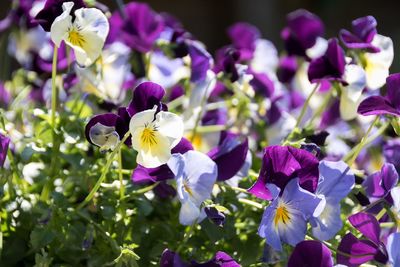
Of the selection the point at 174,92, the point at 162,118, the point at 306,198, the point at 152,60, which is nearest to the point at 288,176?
the point at 306,198

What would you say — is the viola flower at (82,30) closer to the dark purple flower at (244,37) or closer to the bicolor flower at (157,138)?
the bicolor flower at (157,138)

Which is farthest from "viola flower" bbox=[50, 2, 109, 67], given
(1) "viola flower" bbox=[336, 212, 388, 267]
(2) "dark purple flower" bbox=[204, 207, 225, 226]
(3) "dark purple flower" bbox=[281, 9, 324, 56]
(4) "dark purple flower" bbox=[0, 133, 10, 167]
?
(3) "dark purple flower" bbox=[281, 9, 324, 56]

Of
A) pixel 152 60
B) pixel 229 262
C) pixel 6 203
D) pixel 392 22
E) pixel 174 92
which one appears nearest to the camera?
pixel 229 262

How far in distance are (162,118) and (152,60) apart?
0.51 metres

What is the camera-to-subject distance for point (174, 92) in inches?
45.7

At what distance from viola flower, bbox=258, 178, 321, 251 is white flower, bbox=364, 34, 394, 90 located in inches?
10.7

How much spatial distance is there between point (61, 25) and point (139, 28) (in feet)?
1.20

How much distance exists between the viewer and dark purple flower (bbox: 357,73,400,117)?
852 mm

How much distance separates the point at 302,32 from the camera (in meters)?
1.21

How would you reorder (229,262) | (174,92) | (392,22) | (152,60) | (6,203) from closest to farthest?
1. (229,262)
2. (6,203)
3. (174,92)
4. (152,60)
5. (392,22)

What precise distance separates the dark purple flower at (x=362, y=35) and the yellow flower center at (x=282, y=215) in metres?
0.27

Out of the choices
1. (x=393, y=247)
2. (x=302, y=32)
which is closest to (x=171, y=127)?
(x=393, y=247)

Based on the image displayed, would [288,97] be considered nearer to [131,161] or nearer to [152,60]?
[152,60]

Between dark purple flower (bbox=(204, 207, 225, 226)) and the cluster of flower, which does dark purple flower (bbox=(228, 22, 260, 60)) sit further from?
dark purple flower (bbox=(204, 207, 225, 226))
